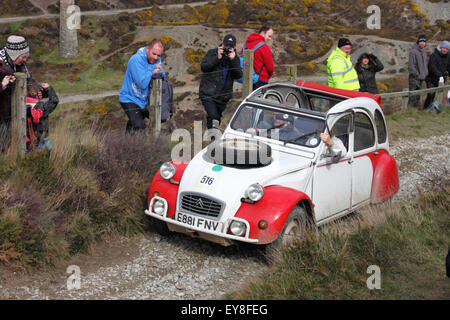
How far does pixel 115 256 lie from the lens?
23.3 feet

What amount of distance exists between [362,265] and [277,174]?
1530 mm

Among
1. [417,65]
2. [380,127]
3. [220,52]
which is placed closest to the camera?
[380,127]

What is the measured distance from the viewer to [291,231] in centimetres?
711

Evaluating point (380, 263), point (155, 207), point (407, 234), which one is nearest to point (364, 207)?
point (407, 234)

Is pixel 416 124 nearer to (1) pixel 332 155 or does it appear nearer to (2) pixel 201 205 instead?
(1) pixel 332 155

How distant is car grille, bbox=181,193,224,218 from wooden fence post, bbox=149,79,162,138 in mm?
2559

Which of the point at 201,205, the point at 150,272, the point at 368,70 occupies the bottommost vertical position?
the point at 150,272

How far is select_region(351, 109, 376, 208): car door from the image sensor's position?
8405 millimetres

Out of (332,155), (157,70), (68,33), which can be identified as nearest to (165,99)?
(157,70)

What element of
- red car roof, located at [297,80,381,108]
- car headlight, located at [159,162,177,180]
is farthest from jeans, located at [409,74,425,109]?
car headlight, located at [159,162,177,180]

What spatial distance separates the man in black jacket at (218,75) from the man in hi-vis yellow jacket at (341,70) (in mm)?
2007

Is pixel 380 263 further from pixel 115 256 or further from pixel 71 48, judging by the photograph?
pixel 71 48

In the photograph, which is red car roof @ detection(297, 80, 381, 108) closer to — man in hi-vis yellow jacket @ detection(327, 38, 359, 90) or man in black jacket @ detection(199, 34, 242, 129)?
man in black jacket @ detection(199, 34, 242, 129)

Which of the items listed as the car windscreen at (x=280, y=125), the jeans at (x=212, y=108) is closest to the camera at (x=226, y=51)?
the jeans at (x=212, y=108)
